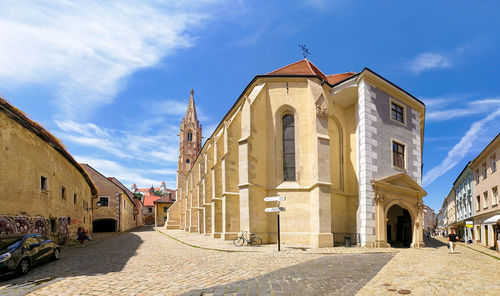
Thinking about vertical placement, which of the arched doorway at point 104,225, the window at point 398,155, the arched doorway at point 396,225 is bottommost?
the arched doorway at point 104,225

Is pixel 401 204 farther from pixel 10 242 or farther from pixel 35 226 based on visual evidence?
pixel 35 226

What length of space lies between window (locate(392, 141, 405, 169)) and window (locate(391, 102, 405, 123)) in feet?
5.76

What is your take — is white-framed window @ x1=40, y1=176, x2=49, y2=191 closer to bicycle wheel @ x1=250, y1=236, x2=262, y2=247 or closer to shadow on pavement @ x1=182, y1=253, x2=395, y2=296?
bicycle wheel @ x1=250, y1=236, x2=262, y2=247

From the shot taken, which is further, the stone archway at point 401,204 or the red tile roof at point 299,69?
the red tile roof at point 299,69

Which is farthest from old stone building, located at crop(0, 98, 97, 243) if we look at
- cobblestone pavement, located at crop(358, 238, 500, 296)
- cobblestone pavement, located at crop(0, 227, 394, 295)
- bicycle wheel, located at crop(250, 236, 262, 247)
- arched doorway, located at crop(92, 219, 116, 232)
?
arched doorway, located at crop(92, 219, 116, 232)

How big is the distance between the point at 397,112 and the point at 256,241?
12686mm

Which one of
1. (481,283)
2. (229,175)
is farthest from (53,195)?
(481,283)

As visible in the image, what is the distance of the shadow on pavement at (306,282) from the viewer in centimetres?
668

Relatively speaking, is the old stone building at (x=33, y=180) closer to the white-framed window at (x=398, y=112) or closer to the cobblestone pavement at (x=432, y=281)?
the cobblestone pavement at (x=432, y=281)

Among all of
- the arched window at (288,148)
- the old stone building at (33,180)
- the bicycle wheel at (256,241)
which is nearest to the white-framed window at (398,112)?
the arched window at (288,148)

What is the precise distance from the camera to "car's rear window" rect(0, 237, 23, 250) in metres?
10.1

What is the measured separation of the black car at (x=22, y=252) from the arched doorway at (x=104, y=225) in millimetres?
29634

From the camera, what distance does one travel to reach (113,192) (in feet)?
131

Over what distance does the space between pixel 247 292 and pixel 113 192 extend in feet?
124
